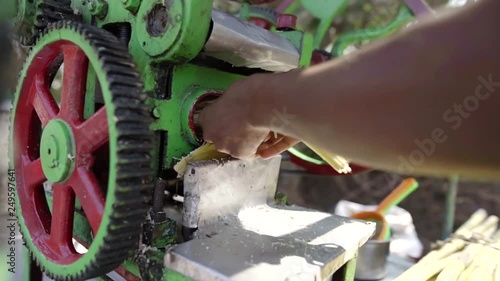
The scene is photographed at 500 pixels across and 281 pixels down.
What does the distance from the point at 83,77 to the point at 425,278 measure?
0.88m

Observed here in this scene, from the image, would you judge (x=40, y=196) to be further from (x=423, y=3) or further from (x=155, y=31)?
(x=423, y=3)

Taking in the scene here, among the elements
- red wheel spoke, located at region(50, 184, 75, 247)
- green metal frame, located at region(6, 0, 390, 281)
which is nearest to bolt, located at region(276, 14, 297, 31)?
green metal frame, located at region(6, 0, 390, 281)

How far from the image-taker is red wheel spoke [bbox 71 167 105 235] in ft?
1.88

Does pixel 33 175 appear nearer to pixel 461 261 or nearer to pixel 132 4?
pixel 132 4

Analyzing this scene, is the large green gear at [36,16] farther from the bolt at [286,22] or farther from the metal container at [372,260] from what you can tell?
the metal container at [372,260]

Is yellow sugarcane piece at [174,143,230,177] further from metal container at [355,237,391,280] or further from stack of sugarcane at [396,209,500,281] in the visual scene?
metal container at [355,237,391,280]

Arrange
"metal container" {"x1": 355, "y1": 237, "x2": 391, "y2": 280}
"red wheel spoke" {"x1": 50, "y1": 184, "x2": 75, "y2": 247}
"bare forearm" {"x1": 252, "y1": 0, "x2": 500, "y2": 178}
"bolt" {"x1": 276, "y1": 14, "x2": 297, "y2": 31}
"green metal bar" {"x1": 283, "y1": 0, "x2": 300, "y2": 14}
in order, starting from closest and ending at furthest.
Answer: "bare forearm" {"x1": 252, "y1": 0, "x2": 500, "y2": 178}, "red wheel spoke" {"x1": 50, "y1": 184, "x2": 75, "y2": 247}, "bolt" {"x1": 276, "y1": 14, "x2": 297, "y2": 31}, "metal container" {"x1": 355, "y1": 237, "x2": 391, "y2": 280}, "green metal bar" {"x1": 283, "y1": 0, "x2": 300, "y2": 14}

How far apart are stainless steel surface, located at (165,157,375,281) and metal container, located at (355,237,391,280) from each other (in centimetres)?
44

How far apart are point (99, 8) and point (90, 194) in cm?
34

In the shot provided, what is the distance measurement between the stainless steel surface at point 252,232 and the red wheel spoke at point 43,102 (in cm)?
25

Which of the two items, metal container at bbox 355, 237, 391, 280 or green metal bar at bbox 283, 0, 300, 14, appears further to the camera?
green metal bar at bbox 283, 0, 300, 14

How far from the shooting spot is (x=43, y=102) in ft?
2.22

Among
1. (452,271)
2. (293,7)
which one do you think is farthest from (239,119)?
(293,7)

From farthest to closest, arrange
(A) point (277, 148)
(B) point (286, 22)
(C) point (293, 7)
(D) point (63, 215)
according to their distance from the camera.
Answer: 1. (C) point (293, 7)
2. (B) point (286, 22)
3. (A) point (277, 148)
4. (D) point (63, 215)
